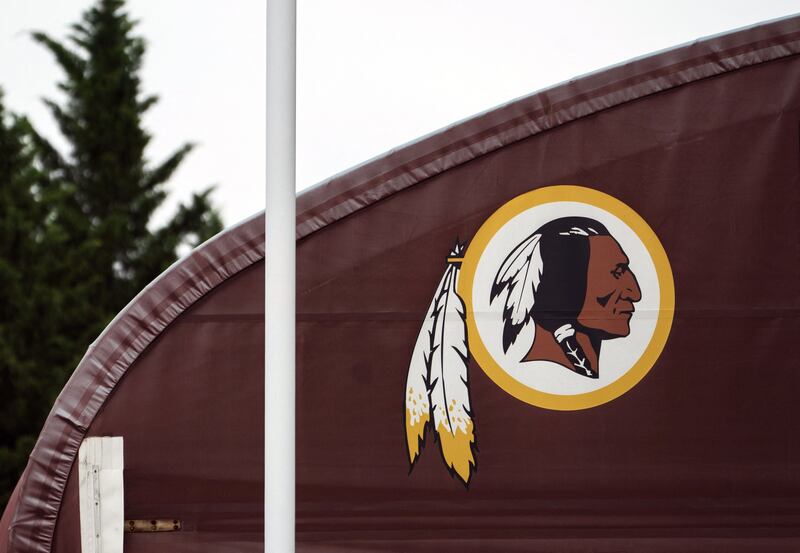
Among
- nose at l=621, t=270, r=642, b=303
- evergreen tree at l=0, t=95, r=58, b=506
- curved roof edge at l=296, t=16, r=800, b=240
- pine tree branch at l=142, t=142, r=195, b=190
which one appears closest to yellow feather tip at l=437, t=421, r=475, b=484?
nose at l=621, t=270, r=642, b=303

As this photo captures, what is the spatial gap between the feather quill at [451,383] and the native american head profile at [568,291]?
154 mm

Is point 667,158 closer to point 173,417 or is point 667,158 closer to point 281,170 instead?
point 281,170

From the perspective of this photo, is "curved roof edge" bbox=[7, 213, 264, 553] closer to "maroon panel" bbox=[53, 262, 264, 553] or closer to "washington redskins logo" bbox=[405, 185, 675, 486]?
"maroon panel" bbox=[53, 262, 264, 553]

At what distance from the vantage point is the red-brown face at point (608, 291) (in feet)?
10.2

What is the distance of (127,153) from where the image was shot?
55.1 ft

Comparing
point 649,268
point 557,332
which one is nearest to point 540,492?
point 557,332

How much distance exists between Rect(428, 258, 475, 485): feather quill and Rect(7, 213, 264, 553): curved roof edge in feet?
2.31

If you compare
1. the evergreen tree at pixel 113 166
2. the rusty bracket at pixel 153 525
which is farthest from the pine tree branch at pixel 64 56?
the rusty bracket at pixel 153 525

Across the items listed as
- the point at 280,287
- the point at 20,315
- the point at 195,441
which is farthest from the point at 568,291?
the point at 20,315

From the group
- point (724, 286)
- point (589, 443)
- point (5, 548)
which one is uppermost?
point (724, 286)

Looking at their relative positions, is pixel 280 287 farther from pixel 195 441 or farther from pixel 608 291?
pixel 608 291

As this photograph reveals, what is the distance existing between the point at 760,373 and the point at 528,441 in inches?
35.0

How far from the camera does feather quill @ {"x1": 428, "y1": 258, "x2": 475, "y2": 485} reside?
3061 mm

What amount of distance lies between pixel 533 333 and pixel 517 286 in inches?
7.2
